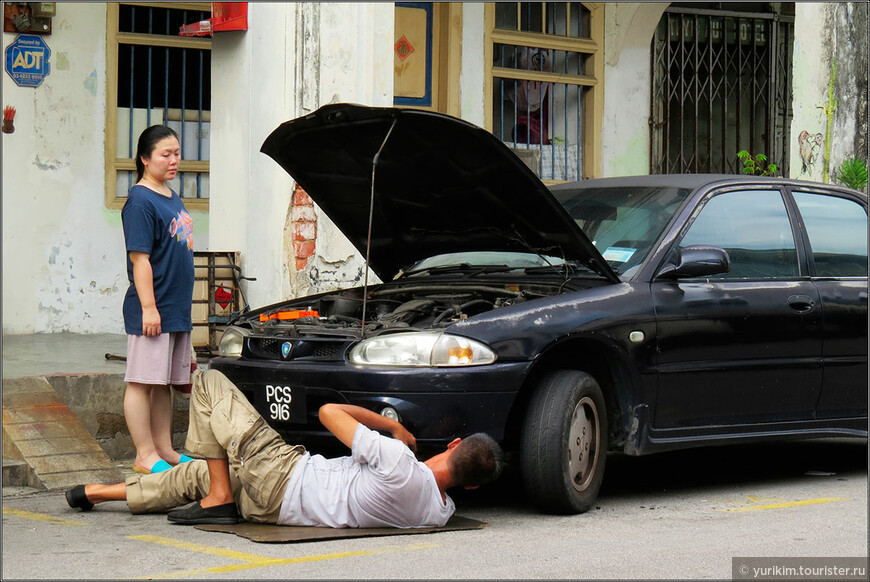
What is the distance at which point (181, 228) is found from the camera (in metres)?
6.75

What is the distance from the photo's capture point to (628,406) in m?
6.15

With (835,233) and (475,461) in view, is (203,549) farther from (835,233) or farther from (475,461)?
(835,233)

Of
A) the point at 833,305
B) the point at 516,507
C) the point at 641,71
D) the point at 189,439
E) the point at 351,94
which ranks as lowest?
the point at 516,507

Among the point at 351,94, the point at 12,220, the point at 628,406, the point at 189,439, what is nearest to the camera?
the point at 189,439

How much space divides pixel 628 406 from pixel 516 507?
74 cm

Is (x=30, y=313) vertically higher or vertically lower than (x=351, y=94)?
lower

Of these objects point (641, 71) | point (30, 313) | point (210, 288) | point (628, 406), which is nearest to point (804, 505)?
point (628, 406)

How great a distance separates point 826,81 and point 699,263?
6538 mm

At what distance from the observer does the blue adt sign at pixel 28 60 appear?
33.4 ft

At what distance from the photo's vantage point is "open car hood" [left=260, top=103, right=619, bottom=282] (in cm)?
602

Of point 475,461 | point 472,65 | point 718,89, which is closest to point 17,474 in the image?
point 475,461

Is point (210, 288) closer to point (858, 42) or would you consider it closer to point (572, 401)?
point (572, 401)

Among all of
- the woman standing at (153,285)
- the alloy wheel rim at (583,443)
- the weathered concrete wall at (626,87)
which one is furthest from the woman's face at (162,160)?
the weathered concrete wall at (626,87)

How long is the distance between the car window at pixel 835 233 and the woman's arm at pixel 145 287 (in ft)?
11.9
